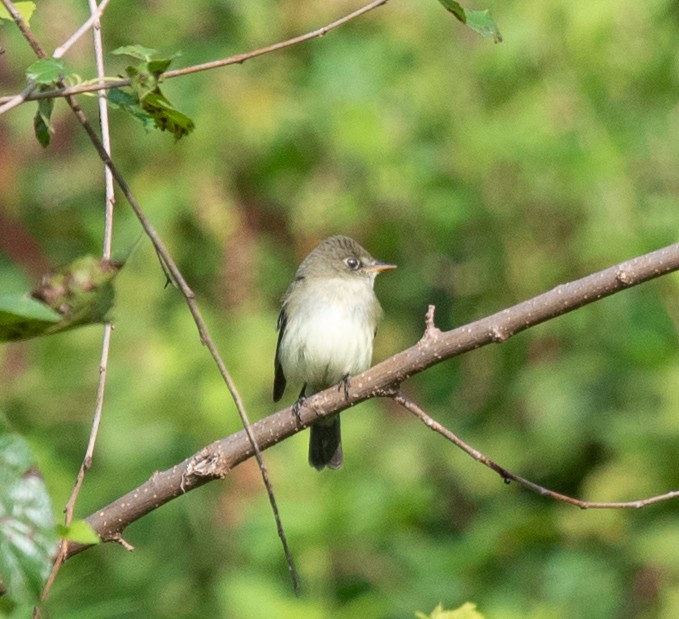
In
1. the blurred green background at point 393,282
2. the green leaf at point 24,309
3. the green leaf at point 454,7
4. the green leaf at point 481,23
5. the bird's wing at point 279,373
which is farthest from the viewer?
the blurred green background at point 393,282

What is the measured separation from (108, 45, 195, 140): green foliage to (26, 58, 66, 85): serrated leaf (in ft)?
0.34

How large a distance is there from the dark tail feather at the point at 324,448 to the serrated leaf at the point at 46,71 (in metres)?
3.83

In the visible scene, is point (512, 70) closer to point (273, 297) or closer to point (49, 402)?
point (273, 297)

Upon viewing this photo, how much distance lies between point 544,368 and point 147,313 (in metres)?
2.09

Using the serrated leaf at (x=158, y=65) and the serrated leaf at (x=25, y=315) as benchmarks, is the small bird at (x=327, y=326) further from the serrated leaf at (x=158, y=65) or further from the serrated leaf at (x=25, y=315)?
the serrated leaf at (x=25, y=315)

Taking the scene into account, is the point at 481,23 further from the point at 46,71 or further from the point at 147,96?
the point at 46,71

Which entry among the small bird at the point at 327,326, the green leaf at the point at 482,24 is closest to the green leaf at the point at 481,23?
the green leaf at the point at 482,24

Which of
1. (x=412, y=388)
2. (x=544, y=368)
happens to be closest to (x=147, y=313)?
(x=412, y=388)

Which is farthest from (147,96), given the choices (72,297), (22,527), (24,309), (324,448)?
(324,448)

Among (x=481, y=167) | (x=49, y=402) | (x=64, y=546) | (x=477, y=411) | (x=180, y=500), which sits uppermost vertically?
(x=64, y=546)

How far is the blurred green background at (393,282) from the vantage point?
5902 millimetres

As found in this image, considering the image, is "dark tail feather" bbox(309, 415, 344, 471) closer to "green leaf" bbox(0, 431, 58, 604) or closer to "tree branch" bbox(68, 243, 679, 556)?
"tree branch" bbox(68, 243, 679, 556)

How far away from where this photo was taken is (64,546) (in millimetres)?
2170

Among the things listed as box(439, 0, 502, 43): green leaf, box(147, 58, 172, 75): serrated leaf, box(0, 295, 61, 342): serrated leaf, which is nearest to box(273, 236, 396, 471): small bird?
box(439, 0, 502, 43): green leaf
